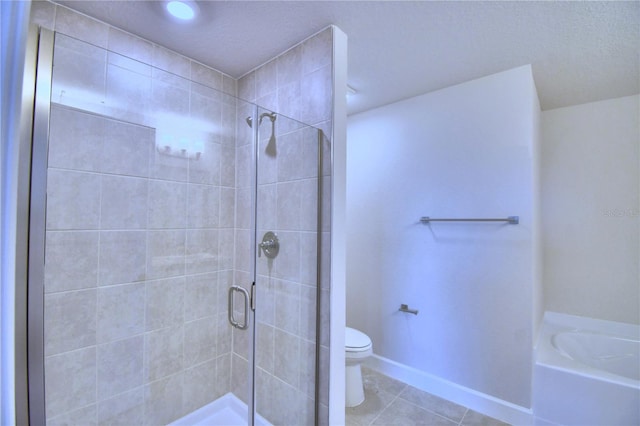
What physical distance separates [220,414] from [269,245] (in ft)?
4.02

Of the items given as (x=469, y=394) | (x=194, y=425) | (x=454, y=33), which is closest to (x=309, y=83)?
(x=454, y=33)

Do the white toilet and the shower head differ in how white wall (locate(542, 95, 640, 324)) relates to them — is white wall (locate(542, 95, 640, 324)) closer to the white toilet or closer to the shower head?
the white toilet

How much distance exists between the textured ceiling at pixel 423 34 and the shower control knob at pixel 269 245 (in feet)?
3.69

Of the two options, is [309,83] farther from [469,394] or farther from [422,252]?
[469,394]

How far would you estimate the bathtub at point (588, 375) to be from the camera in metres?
1.67

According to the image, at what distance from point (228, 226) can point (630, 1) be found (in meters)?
2.42

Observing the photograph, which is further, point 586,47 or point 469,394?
point 469,394

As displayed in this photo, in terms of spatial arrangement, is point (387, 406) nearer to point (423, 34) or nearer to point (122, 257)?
point (122, 257)

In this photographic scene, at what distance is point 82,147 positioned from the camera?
55.5 inches

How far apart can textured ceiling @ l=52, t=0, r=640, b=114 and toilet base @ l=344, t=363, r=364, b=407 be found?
215 cm

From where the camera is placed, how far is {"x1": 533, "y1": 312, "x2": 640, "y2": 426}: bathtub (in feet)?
5.49

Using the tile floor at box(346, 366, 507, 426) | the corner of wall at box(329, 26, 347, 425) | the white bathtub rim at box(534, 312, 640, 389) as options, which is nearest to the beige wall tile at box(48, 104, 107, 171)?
the corner of wall at box(329, 26, 347, 425)

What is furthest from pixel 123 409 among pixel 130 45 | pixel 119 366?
pixel 130 45

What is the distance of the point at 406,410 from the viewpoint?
2.06 m
